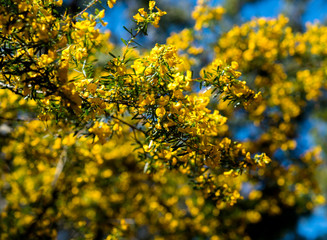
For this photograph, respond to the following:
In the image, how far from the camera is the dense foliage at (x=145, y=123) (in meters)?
1.60

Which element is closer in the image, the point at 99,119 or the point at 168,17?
the point at 99,119

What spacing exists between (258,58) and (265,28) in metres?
0.63

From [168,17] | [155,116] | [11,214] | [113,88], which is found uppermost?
[168,17]

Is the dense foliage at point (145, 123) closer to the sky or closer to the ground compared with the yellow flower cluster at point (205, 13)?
closer to the ground

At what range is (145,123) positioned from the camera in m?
1.79

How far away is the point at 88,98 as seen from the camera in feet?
5.40

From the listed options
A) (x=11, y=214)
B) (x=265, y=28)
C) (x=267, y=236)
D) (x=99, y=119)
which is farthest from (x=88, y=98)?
(x=267, y=236)

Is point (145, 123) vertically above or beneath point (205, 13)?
beneath

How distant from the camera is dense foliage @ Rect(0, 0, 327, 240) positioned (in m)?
1.60

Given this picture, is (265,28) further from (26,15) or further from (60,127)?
(26,15)

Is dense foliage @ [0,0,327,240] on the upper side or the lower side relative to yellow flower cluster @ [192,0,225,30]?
lower

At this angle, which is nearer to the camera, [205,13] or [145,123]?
[145,123]

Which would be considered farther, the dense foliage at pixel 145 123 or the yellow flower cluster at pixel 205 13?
the yellow flower cluster at pixel 205 13

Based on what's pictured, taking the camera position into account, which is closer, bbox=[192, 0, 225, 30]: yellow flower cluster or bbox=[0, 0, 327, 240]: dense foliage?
bbox=[0, 0, 327, 240]: dense foliage
